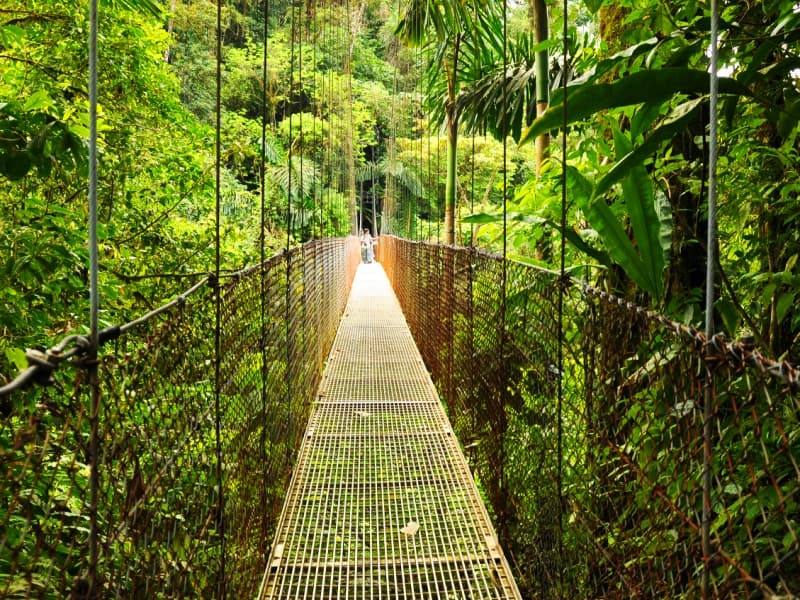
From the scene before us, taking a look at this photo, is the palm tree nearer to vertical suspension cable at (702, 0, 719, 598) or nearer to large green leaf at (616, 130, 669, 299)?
large green leaf at (616, 130, 669, 299)

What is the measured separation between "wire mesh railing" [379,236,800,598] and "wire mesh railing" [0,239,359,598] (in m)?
0.76

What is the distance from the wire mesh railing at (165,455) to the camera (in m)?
0.84

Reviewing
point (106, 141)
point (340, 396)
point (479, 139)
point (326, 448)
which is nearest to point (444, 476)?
point (326, 448)

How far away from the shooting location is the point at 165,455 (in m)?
1.21

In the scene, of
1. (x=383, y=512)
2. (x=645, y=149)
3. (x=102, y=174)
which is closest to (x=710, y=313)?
(x=645, y=149)

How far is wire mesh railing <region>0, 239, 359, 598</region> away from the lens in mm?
838

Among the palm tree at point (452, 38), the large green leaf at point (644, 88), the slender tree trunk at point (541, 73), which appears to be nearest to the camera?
the large green leaf at point (644, 88)

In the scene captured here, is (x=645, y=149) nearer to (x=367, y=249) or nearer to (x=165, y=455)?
(x=165, y=455)

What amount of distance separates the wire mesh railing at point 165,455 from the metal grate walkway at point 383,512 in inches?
Answer: 4.4

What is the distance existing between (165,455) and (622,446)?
3.11 feet

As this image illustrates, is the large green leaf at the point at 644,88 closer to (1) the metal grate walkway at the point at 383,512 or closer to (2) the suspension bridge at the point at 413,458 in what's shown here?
(2) the suspension bridge at the point at 413,458

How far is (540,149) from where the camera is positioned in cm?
337

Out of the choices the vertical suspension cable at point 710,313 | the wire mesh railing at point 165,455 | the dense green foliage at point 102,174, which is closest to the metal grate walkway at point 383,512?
the wire mesh railing at point 165,455

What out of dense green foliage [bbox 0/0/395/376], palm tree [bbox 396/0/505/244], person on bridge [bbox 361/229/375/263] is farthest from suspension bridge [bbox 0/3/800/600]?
person on bridge [bbox 361/229/375/263]
